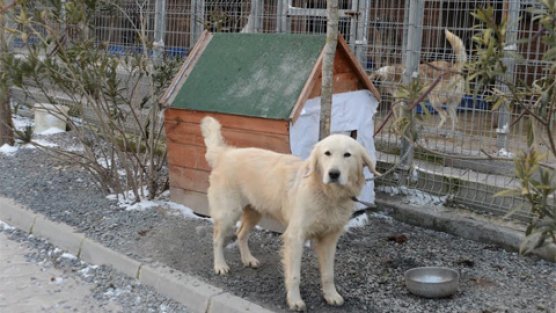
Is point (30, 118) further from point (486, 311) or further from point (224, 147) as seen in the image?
point (486, 311)

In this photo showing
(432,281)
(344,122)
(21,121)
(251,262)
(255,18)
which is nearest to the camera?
(432,281)

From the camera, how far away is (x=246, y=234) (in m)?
5.52

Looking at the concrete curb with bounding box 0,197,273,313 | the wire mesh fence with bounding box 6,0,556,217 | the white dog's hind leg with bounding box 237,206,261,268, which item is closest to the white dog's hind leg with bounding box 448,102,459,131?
the wire mesh fence with bounding box 6,0,556,217

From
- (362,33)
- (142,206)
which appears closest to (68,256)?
(142,206)

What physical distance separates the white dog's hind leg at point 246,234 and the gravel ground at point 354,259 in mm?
88

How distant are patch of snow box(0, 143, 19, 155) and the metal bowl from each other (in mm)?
6667

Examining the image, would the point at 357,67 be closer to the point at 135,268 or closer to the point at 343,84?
the point at 343,84

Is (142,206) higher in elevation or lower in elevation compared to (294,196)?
lower

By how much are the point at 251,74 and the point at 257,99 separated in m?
0.41

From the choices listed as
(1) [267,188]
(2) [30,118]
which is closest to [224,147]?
(1) [267,188]

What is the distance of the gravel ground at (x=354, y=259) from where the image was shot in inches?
187

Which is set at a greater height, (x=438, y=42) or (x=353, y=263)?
(x=438, y=42)

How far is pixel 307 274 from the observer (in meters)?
5.27

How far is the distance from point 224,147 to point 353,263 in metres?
1.38
